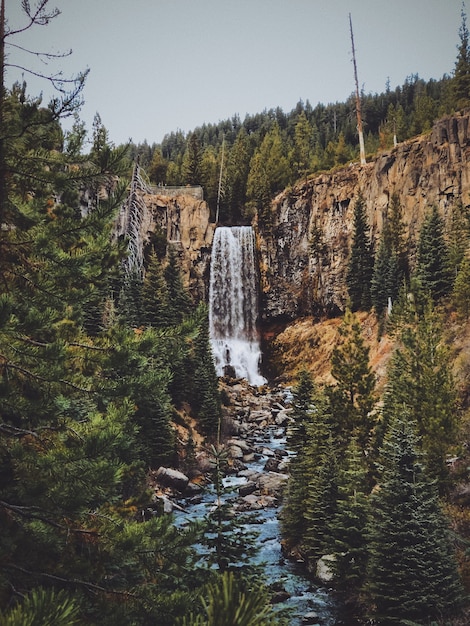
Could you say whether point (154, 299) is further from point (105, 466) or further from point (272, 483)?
point (105, 466)

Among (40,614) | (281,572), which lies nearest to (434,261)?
(281,572)

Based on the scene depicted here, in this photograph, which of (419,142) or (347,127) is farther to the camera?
(347,127)

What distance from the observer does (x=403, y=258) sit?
42.7 m

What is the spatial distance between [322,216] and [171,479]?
122ft

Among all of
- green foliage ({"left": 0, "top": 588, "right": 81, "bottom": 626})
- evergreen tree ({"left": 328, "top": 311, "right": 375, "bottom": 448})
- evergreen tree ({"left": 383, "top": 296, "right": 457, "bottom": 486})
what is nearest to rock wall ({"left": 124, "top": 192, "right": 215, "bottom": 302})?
evergreen tree ({"left": 328, "top": 311, "right": 375, "bottom": 448})

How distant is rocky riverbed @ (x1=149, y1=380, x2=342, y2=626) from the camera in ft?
41.6

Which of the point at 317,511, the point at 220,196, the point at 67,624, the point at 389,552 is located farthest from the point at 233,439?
the point at 220,196

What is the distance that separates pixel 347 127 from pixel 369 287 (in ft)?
209

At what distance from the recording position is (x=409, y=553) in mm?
10672

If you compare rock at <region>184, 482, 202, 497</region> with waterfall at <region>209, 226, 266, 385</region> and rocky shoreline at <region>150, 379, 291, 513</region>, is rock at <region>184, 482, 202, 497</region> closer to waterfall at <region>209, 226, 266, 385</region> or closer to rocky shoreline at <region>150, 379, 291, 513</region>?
rocky shoreline at <region>150, 379, 291, 513</region>

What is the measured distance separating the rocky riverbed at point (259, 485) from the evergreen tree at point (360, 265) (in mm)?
11927

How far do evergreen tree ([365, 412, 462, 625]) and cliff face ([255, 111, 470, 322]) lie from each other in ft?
112

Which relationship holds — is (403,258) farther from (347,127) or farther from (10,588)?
(347,127)

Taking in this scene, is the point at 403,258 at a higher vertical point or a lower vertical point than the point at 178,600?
higher
